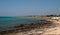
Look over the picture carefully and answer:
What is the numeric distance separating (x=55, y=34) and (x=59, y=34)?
434mm

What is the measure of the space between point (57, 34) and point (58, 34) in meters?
0.11

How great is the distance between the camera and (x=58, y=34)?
13.6 meters

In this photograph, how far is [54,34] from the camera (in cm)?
1367

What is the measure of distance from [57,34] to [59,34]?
22 cm

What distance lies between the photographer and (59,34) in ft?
44.5

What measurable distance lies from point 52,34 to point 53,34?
0.36 ft

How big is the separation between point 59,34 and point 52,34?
76 centimetres

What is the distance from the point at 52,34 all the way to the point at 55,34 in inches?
13.0

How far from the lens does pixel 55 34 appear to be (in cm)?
Answer: 1366

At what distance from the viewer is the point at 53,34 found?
13688mm

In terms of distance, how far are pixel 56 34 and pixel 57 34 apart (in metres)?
0.11

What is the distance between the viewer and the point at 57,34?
1364 cm

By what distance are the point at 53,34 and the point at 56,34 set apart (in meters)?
0.33
